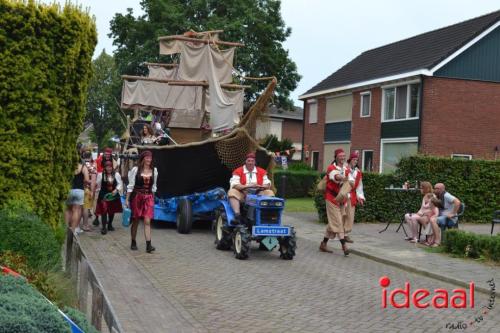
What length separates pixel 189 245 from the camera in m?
13.2

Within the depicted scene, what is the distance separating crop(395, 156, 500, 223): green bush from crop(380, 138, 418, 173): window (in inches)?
306

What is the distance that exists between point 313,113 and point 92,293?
108ft

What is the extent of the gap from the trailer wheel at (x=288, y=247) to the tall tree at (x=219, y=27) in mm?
26435

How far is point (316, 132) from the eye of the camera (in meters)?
36.6

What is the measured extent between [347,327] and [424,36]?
28094 mm

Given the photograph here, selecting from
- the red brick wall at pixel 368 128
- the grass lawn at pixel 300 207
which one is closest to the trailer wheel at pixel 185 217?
the grass lawn at pixel 300 207

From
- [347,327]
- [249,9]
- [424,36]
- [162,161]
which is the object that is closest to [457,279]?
[347,327]

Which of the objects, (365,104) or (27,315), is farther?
(365,104)

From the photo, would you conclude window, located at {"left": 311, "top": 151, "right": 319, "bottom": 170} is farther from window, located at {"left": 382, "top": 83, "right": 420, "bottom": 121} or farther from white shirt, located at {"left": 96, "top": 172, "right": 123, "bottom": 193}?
white shirt, located at {"left": 96, "top": 172, "right": 123, "bottom": 193}

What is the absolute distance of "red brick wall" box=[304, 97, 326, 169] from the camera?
35.9 metres

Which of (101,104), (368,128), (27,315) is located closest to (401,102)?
(368,128)

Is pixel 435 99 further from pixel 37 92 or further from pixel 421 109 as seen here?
pixel 37 92

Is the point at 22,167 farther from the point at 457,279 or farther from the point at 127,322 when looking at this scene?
the point at 457,279

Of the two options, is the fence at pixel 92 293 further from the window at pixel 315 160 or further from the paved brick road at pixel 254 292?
the window at pixel 315 160
